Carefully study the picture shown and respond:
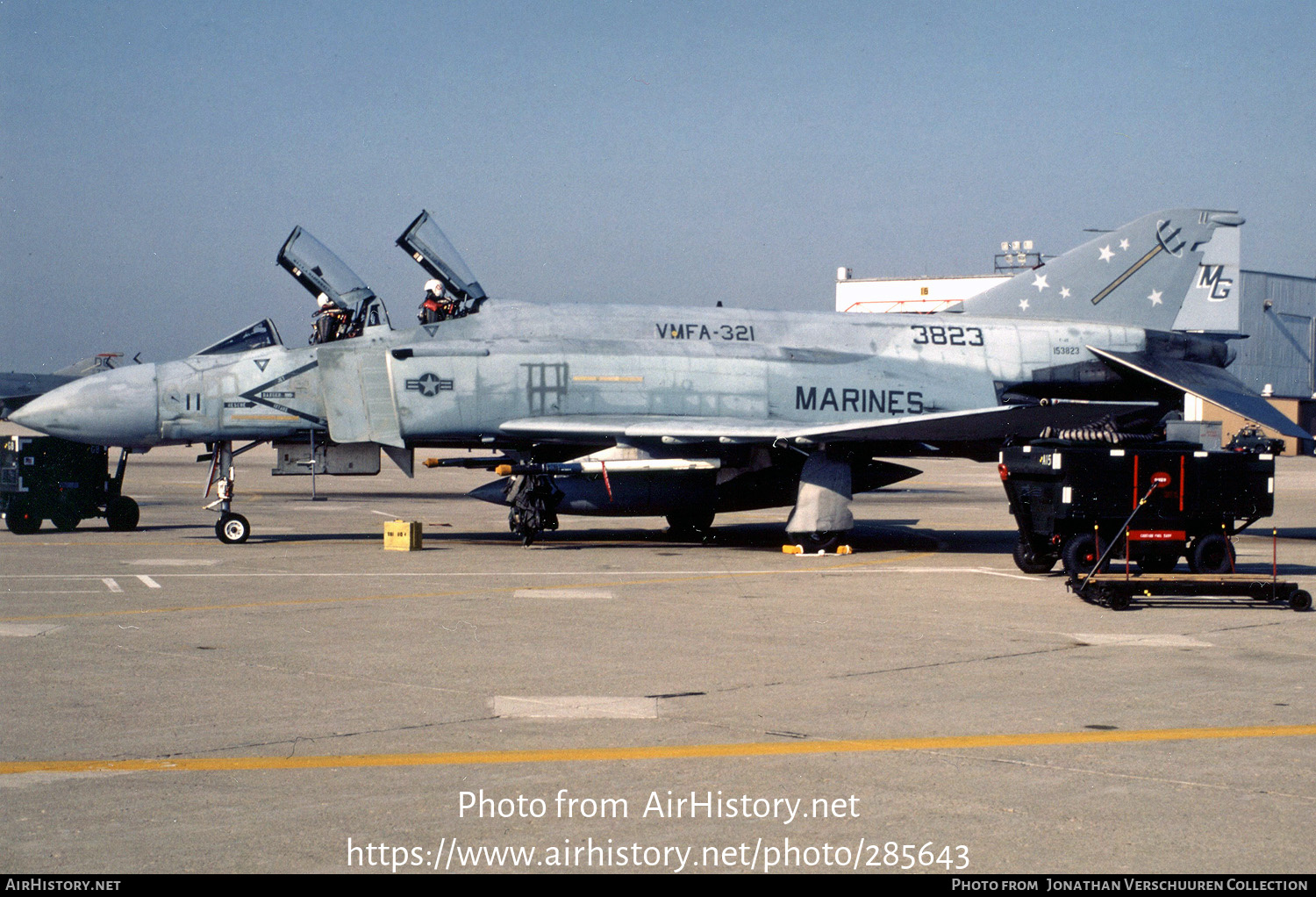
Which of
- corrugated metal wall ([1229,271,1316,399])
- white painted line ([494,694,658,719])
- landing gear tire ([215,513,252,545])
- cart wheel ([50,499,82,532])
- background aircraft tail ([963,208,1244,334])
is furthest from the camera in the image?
corrugated metal wall ([1229,271,1316,399])

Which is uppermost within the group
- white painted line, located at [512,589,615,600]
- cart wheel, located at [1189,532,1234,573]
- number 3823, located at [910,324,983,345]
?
number 3823, located at [910,324,983,345]

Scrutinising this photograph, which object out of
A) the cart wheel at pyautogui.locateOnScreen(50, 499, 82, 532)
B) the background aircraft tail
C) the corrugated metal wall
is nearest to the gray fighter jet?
the cart wheel at pyautogui.locateOnScreen(50, 499, 82, 532)

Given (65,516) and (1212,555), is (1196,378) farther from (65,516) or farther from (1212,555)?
(65,516)

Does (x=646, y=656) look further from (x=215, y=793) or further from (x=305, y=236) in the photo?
(x=305, y=236)

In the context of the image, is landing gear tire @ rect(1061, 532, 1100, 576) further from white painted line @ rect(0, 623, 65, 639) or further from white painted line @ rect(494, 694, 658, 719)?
white painted line @ rect(0, 623, 65, 639)

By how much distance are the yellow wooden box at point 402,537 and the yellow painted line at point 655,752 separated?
1098 cm

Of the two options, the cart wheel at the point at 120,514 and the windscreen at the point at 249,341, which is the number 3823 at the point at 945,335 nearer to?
the windscreen at the point at 249,341

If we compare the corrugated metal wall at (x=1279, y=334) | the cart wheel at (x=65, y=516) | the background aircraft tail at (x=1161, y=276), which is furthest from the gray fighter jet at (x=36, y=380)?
the corrugated metal wall at (x=1279, y=334)

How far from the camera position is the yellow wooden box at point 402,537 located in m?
17.0

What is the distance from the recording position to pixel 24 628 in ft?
32.6

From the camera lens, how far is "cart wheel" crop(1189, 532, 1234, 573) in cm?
1273

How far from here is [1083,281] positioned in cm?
1983

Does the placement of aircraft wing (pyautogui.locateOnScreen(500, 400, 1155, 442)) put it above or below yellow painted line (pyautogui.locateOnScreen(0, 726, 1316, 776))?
above

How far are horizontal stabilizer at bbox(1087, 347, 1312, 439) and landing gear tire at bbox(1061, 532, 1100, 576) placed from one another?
6038 mm
